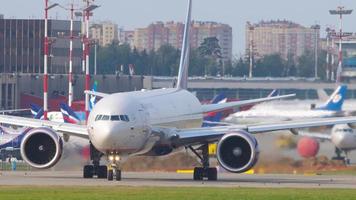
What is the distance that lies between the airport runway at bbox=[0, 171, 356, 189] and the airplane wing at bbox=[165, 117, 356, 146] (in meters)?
1.49

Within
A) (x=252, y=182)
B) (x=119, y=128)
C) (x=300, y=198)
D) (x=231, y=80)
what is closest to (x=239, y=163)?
(x=252, y=182)

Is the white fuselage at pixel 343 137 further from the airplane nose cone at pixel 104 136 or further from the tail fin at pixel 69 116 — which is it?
the airplane nose cone at pixel 104 136

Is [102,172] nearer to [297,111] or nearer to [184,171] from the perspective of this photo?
[184,171]

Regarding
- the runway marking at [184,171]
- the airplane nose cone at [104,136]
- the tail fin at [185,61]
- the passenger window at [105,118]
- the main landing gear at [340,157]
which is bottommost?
the runway marking at [184,171]

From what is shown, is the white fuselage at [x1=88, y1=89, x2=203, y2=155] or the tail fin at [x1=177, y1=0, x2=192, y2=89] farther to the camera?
the tail fin at [x1=177, y1=0, x2=192, y2=89]

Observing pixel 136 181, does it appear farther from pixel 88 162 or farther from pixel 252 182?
pixel 88 162

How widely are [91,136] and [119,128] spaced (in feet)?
3.65

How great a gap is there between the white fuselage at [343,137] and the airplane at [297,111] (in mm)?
14526

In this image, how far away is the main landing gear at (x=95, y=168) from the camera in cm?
5388

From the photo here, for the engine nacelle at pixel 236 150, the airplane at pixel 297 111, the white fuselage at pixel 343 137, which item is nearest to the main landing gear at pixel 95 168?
the engine nacelle at pixel 236 150

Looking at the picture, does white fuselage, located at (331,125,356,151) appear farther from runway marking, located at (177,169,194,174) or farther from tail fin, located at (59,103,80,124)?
tail fin, located at (59,103,80,124)

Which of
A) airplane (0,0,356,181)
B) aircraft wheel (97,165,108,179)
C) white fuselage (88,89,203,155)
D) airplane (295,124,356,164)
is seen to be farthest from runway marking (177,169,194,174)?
aircraft wheel (97,165,108,179)

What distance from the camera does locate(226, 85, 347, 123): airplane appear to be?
92.0 m

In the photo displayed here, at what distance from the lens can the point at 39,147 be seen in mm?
53531
